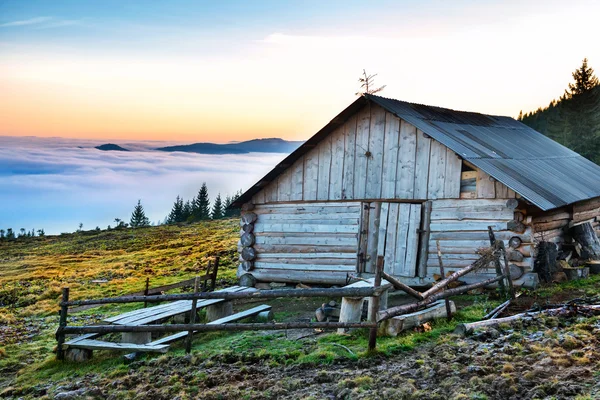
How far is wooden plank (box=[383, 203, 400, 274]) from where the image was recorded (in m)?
16.5

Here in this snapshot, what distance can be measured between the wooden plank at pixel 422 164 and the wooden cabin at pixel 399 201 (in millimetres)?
28

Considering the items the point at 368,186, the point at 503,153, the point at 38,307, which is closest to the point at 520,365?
the point at 368,186

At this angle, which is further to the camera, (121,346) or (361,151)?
(361,151)

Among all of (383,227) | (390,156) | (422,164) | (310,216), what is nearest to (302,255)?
(310,216)

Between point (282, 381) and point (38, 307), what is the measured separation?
47.4 feet

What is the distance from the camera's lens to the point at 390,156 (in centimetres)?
1666

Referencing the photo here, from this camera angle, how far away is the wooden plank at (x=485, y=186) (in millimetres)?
15047

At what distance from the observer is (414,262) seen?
16125 mm

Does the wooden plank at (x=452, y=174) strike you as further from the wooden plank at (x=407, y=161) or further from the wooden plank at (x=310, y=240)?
the wooden plank at (x=310, y=240)

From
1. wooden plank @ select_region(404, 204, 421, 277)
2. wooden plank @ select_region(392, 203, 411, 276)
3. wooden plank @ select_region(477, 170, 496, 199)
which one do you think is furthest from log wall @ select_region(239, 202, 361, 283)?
wooden plank @ select_region(477, 170, 496, 199)

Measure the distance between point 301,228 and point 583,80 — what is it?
6056 cm

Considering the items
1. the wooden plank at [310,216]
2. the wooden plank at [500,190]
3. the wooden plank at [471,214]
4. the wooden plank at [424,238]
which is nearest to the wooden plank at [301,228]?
the wooden plank at [310,216]

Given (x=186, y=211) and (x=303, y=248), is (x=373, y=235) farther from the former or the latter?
(x=186, y=211)

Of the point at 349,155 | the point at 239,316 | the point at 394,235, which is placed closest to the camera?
the point at 239,316
